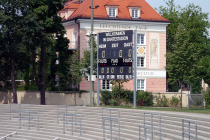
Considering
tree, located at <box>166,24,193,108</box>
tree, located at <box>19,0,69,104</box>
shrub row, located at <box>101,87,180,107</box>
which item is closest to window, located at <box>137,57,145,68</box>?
shrub row, located at <box>101,87,180,107</box>

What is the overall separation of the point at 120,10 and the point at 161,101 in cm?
1449

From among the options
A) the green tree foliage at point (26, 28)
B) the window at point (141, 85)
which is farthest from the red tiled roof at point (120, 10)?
the green tree foliage at point (26, 28)

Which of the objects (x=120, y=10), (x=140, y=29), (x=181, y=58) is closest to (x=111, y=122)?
(x=181, y=58)

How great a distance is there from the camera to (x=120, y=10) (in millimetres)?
55406

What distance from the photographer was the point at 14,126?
2800 centimetres

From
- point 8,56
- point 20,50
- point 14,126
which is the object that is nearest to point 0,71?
point 8,56

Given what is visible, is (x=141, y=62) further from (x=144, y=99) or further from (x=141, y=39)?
(x=144, y=99)

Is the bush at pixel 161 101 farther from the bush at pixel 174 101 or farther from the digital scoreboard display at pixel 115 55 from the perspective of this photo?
the digital scoreboard display at pixel 115 55

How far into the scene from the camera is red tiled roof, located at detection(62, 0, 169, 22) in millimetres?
53312

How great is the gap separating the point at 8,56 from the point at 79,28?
12.3 meters

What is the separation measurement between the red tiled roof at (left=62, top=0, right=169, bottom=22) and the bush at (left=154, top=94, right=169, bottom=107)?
11940 millimetres

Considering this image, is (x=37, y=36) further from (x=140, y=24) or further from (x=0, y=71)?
(x=140, y=24)

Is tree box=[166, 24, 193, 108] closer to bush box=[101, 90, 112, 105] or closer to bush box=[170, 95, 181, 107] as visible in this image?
bush box=[101, 90, 112, 105]

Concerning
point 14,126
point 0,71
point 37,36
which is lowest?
point 14,126
